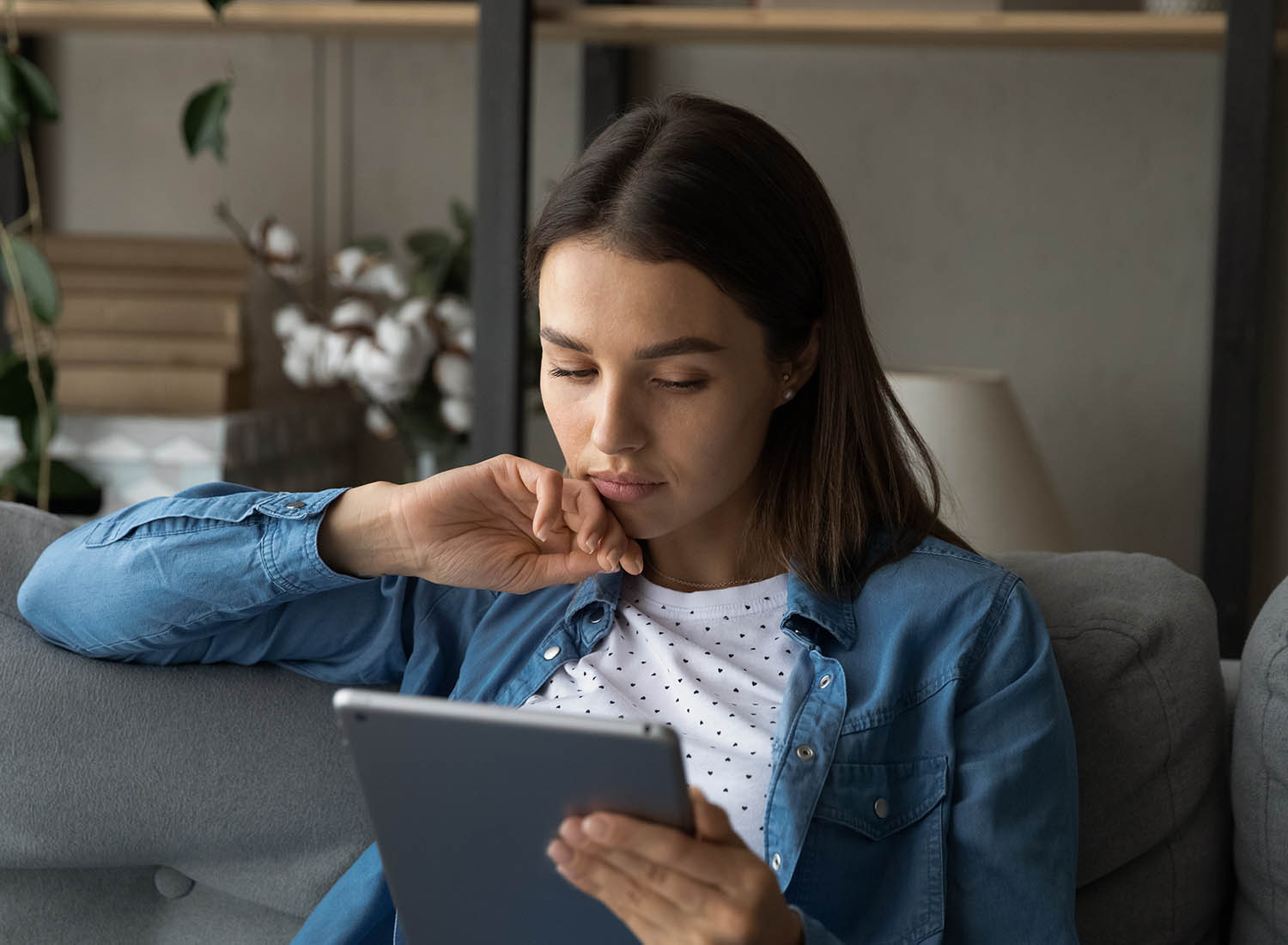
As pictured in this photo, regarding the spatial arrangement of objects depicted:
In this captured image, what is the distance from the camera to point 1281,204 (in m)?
2.17

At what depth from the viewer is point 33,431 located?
194 cm

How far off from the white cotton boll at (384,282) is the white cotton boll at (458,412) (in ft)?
0.65

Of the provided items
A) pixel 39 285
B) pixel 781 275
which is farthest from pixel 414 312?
pixel 781 275

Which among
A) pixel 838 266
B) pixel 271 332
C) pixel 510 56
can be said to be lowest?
pixel 271 332

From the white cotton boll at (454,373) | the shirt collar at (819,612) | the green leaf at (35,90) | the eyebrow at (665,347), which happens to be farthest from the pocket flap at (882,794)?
the green leaf at (35,90)

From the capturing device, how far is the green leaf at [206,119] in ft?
6.41

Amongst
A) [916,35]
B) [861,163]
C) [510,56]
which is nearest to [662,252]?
[510,56]

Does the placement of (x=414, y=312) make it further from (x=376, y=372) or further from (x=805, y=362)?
(x=805, y=362)

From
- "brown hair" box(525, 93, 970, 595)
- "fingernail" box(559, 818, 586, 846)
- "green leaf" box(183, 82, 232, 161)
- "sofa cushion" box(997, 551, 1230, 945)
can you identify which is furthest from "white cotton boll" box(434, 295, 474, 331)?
"fingernail" box(559, 818, 586, 846)

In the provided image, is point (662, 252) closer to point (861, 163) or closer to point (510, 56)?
point (510, 56)

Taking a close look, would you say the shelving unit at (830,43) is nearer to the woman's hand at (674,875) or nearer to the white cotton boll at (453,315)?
the white cotton boll at (453,315)

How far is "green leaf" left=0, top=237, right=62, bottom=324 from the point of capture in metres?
1.89

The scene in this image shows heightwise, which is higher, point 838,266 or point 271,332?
point 838,266

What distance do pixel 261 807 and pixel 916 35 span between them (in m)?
1.45
